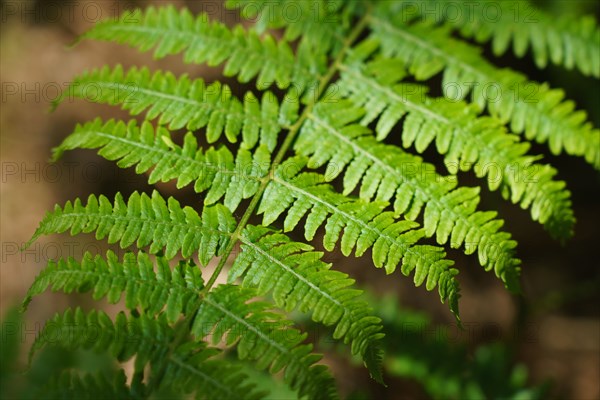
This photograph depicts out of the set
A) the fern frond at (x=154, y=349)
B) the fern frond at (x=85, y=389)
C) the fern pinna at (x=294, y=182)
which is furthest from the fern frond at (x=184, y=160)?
the fern frond at (x=85, y=389)

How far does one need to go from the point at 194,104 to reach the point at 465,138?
3.19ft

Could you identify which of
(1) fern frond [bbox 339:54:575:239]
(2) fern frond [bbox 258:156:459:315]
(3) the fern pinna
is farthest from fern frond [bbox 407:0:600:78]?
(2) fern frond [bbox 258:156:459:315]

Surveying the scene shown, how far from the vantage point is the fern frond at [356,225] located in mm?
1699

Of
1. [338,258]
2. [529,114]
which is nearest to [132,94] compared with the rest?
[529,114]

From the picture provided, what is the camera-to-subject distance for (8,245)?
14.6 ft

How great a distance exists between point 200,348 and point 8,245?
3483 mm

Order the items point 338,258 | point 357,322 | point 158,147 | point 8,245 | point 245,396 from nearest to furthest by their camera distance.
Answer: point 245,396 < point 357,322 < point 158,147 < point 338,258 < point 8,245

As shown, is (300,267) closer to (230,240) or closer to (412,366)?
(230,240)

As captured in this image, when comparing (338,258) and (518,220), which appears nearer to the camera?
(338,258)

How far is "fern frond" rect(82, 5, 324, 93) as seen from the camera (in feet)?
7.22

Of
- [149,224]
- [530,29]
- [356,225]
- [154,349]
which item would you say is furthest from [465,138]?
[154,349]

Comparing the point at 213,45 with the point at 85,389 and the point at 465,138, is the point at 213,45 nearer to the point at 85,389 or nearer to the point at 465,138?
the point at 465,138

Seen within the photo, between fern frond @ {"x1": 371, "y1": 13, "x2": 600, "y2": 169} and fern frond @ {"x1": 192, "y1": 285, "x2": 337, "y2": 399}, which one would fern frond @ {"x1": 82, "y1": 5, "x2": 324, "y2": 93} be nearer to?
fern frond @ {"x1": 371, "y1": 13, "x2": 600, "y2": 169}

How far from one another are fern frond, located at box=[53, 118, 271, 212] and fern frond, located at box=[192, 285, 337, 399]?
1.07ft
